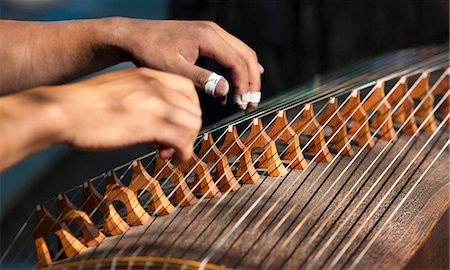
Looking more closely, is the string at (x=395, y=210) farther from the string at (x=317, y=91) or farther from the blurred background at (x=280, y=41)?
the blurred background at (x=280, y=41)

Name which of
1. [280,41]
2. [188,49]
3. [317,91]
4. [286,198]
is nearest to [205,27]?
[188,49]

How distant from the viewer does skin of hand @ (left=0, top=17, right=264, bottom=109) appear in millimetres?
1622

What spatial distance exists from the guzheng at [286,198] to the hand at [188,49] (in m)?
0.15

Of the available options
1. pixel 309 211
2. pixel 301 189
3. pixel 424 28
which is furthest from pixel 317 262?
pixel 424 28

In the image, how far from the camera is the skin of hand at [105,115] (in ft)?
3.41

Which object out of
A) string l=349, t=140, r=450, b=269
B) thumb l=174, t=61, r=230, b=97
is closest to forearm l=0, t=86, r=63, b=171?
thumb l=174, t=61, r=230, b=97

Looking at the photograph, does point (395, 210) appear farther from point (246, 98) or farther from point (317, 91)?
point (317, 91)

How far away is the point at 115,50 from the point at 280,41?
7.65ft

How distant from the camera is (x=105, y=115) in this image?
111 cm

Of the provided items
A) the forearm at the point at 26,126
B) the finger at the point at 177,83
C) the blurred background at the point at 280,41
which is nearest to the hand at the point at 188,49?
the finger at the point at 177,83

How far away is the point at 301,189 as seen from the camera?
1.63 metres

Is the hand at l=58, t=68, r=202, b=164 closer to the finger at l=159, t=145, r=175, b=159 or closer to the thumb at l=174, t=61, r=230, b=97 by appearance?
the finger at l=159, t=145, r=175, b=159

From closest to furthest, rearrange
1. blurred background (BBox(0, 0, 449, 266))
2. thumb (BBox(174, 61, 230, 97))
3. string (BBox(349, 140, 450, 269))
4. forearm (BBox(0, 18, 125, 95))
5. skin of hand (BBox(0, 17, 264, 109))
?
1. string (BBox(349, 140, 450, 269))
2. thumb (BBox(174, 61, 230, 97))
3. skin of hand (BBox(0, 17, 264, 109))
4. forearm (BBox(0, 18, 125, 95))
5. blurred background (BBox(0, 0, 449, 266))

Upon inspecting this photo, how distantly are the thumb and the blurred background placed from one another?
1.85 m
